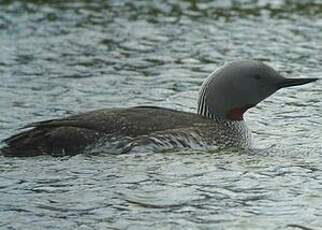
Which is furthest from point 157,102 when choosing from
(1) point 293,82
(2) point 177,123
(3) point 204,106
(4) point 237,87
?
(2) point 177,123

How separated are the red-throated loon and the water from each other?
0.13 metres

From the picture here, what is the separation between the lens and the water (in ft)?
25.5

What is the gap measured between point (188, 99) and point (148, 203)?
4555 millimetres

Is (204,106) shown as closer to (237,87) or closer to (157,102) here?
(237,87)

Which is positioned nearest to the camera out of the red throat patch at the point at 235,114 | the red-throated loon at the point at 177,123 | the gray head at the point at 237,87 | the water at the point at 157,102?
the water at the point at 157,102

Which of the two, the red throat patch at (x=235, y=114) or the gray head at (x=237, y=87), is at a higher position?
the gray head at (x=237, y=87)

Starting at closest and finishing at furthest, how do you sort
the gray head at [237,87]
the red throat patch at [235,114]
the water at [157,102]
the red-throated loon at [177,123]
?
the water at [157,102], the red-throated loon at [177,123], the gray head at [237,87], the red throat patch at [235,114]

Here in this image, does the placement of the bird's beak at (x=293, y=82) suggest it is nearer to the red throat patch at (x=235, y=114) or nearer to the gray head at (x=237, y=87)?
the gray head at (x=237, y=87)

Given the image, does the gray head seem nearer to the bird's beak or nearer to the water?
the bird's beak

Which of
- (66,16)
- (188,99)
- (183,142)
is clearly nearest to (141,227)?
(183,142)

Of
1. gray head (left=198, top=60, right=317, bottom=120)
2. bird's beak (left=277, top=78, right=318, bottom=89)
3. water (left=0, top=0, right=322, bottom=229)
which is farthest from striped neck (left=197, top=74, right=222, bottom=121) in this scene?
bird's beak (left=277, top=78, right=318, bottom=89)

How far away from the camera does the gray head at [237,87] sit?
977 cm

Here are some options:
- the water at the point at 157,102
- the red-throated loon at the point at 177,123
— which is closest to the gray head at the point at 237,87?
the red-throated loon at the point at 177,123

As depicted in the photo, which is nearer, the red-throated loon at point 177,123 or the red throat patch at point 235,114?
the red-throated loon at point 177,123
